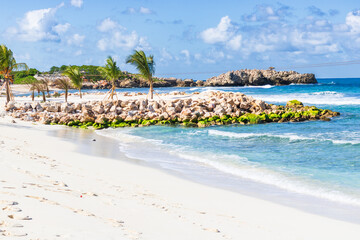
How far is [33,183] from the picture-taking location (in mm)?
6832

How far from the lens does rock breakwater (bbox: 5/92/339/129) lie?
81.7ft

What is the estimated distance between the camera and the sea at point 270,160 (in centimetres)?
870

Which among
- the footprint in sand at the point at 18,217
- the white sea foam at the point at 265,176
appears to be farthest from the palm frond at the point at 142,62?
the footprint in sand at the point at 18,217

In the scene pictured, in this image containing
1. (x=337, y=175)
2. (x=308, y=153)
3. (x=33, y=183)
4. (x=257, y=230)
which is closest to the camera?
(x=257, y=230)

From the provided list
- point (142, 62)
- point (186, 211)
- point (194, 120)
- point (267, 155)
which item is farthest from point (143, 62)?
point (186, 211)

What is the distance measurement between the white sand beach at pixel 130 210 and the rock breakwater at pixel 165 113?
14.9m

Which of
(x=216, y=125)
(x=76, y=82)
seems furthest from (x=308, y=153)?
(x=76, y=82)

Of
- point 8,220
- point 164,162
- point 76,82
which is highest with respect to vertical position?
point 76,82

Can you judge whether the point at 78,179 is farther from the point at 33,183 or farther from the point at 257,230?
the point at 257,230

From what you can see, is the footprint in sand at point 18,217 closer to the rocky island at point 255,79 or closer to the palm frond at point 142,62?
the palm frond at point 142,62

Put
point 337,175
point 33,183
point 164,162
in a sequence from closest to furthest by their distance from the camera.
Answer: point 33,183 < point 337,175 < point 164,162

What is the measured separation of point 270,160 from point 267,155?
871 mm

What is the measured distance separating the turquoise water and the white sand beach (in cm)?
179

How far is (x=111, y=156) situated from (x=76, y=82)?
31.9 metres
